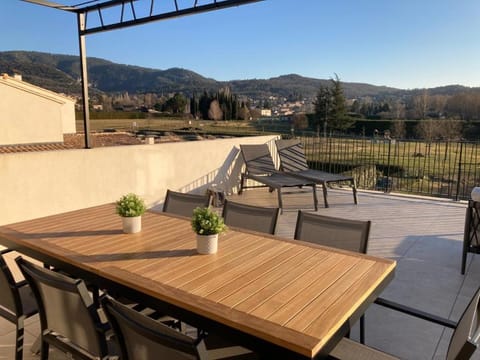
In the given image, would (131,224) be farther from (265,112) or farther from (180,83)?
(180,83)

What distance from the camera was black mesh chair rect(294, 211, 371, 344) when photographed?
2.08m

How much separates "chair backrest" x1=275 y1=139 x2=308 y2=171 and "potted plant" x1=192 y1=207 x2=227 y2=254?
4.97 metres

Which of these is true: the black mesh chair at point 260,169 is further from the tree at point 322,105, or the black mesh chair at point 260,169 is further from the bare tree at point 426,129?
the tree at point 322,105

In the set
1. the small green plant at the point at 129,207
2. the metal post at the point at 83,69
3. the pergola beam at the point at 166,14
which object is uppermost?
the pergola beam at the point at 166,14

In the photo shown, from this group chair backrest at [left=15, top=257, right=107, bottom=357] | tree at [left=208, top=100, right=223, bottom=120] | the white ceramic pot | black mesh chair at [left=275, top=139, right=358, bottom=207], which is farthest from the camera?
tree at [left=208, top=100, right=223, bottom=120]

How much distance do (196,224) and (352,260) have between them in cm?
80

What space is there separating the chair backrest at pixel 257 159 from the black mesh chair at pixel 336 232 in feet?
13.3

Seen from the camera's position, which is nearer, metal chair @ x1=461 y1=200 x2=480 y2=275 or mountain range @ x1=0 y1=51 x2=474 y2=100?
metal chair @ x1=461 y1=200 x2=480 y2=275

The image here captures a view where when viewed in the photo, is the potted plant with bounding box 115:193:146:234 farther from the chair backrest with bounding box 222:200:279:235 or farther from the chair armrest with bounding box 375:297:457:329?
the chair armrest with bounding box 375:297:457:329

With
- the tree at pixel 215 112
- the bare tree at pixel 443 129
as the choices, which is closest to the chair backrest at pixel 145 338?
the bare tree at pixel 443 129

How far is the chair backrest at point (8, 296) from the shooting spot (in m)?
1.71

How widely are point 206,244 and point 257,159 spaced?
4.87m

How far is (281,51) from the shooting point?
26984 millimetres

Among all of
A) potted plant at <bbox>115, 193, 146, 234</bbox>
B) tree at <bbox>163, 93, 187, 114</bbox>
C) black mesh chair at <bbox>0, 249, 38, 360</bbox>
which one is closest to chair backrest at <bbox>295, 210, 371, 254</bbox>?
potted plant at <bbox>115, 193, 146, 234</bbox>
